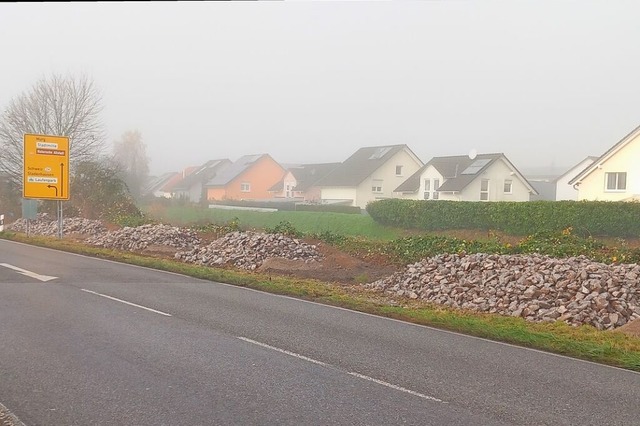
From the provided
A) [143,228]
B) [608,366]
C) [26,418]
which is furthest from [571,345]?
[143,228]

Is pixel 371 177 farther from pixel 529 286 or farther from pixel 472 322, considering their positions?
pixel 472 322

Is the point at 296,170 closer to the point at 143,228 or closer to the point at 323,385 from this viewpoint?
the point at 143,228

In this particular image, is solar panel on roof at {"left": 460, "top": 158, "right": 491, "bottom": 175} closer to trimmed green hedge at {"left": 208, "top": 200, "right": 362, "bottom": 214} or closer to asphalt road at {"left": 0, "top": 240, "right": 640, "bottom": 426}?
trimmed green hedge at {"left": 208, "top": 200, "right": 362, "bottom": 214}

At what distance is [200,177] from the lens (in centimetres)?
4847

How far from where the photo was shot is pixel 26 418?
16.7 ft

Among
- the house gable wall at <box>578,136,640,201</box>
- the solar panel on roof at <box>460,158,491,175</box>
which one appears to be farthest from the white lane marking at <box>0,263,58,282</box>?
the solar panel on roof at <box>460,158,491,175</box>

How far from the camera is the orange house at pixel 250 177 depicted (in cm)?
4897

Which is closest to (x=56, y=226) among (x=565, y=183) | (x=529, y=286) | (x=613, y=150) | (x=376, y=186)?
(x=376, y=186)

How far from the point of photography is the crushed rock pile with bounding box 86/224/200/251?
78.7 ft

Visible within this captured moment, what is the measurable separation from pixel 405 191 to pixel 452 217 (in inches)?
685

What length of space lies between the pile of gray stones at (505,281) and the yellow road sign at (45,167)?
8921 millimetres

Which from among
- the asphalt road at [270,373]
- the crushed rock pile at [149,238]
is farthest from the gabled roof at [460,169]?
the asphalt road at [270,373]

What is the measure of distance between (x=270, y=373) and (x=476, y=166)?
39693 mm

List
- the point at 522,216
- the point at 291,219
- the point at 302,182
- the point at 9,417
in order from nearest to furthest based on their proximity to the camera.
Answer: the point at 9,417 < the point at 522,216 < the point at 291,219 < the point at 302,182
